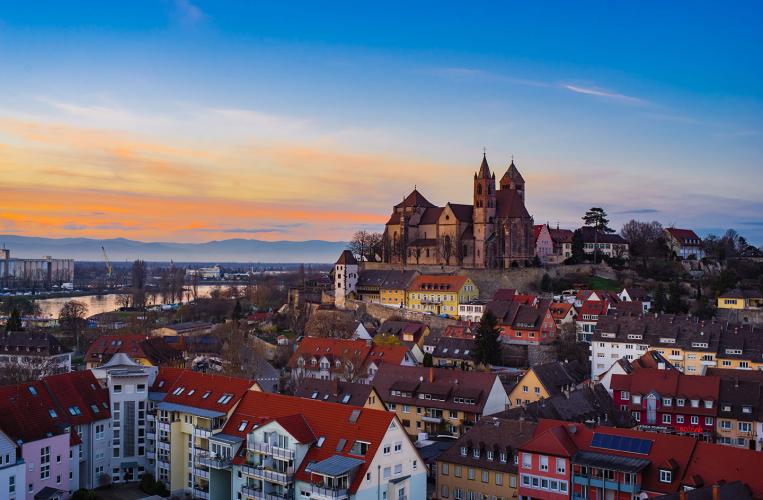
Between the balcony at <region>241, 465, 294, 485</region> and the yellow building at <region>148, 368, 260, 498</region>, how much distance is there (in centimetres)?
356

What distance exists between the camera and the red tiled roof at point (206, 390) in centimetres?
3192

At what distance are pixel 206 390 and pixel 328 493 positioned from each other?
35.3 feet

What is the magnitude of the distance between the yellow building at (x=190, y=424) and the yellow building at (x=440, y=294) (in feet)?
130

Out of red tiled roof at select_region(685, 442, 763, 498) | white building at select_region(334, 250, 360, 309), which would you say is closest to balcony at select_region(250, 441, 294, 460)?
red tiled roof at select_region(685, 442, 763, 498)

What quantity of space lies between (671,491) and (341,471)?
10.9 m

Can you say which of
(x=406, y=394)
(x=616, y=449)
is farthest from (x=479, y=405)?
(x=616, y=449)

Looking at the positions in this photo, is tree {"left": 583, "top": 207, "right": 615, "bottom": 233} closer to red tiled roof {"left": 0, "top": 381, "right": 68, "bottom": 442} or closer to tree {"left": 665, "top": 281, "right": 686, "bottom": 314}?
tree {"left": 665, "top": 281, "right": 686, "bottom": 314}

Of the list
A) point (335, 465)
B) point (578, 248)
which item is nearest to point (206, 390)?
point (335, 465)

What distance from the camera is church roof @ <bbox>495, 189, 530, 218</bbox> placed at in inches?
3250

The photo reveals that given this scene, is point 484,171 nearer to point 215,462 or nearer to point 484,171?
point 484,171

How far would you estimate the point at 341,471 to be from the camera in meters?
24.2

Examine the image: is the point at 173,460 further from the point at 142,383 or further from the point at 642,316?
the point at 642,316

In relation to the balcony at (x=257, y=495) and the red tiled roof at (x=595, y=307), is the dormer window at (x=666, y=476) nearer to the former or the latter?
the balcony at (x=257, y=495)

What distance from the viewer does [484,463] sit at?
28844 millimetres
